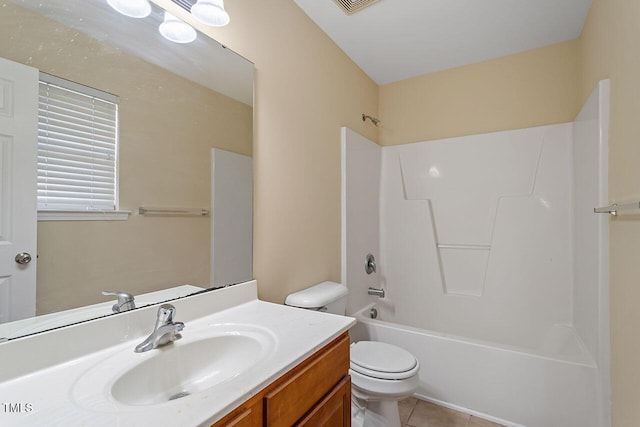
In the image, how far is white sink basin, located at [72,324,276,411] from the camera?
2.24ft

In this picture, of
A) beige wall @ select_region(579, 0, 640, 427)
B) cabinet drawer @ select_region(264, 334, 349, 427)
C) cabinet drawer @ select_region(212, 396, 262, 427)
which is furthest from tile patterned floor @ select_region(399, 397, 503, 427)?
cabinet drawer @ select_region(212, 396, 262, 427)

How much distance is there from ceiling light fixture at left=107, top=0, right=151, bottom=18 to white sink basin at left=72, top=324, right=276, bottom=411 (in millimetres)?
1071

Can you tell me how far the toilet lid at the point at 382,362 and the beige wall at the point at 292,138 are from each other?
0.48m

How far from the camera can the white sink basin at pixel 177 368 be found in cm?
68

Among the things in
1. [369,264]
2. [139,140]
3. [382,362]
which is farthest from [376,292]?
[139,140]

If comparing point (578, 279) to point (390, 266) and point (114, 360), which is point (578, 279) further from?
point (114, 360)

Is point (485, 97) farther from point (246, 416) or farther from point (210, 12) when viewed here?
point (246, 416)

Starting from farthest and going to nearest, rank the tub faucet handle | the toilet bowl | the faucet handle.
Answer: the tub faucet handle < the toilet bowl < the faucet handle

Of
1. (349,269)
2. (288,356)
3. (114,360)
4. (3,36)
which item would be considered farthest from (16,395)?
(349,269)

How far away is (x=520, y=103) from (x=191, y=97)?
2.28 meters

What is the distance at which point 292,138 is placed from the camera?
1635 millimetres

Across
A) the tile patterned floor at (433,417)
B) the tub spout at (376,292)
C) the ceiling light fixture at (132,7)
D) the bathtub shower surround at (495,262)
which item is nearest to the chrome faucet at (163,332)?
the ceiling light fixture at (132,7)

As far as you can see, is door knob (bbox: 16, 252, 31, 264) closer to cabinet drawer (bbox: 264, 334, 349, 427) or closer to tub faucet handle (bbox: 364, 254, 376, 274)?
cabinet drawer (bbox: 264, 334, 349, 427)

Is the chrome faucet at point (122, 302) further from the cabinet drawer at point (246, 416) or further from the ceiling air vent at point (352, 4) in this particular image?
the ceiling air vent at point (352, 4)
